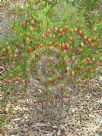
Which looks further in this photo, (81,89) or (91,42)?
(81,89)

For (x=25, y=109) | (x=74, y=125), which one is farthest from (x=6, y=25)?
(x=74, y=125)

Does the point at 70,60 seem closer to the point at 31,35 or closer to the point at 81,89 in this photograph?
the point at 31,35

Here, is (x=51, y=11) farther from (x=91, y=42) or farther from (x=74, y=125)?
(x=74, y=125)

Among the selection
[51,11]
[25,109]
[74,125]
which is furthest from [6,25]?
[74,125]

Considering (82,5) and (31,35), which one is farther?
(82,5)

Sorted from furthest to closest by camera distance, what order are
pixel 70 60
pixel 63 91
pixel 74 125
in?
A: pixel 74 125 < pixel 63 91 < pixel 70 60

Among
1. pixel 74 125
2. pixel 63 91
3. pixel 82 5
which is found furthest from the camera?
pixel 82 5

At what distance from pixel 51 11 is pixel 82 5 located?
2.14 m

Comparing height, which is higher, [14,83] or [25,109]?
[14,83]

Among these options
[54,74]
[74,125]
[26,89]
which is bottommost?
[74,125]

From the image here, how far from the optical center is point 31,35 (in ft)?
22.4

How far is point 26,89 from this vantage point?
7.47 m

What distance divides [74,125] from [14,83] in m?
1.48

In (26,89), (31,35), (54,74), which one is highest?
(31,35)
